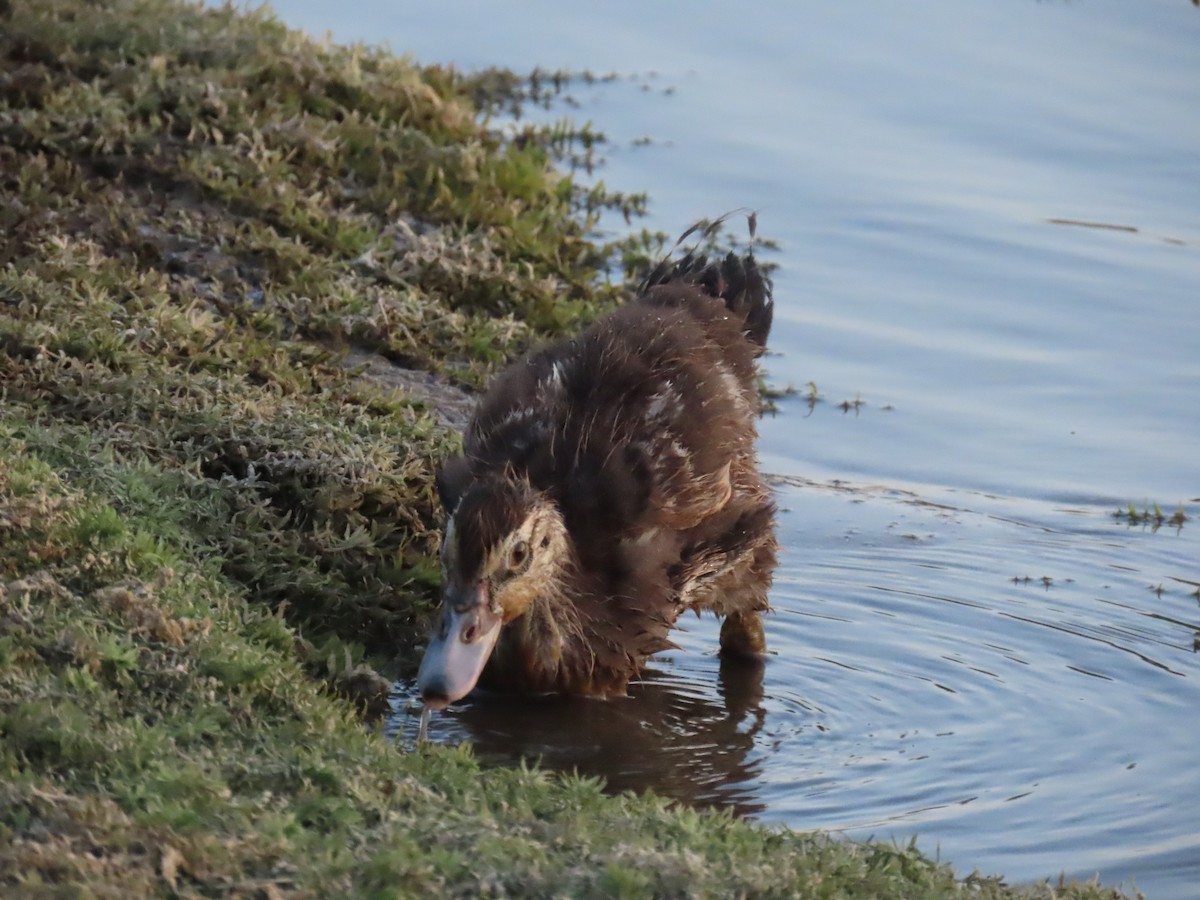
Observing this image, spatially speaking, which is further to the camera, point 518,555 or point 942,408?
point 942,408


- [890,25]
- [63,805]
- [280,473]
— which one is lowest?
[63,805]

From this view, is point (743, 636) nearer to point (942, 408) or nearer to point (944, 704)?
point (944, 704)

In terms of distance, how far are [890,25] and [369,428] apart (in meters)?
10.5

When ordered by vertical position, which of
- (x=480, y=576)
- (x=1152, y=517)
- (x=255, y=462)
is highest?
(x=1152, y=517)

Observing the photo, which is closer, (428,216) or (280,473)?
(280,473)

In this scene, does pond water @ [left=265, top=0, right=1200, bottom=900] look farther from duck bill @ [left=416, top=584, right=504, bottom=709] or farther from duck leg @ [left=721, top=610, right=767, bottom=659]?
duck bill @ [left=416, top=584, right=504, bottom=709]

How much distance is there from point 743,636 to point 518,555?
163 cm

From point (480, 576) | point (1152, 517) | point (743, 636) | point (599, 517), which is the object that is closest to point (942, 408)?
point (1152, 517)

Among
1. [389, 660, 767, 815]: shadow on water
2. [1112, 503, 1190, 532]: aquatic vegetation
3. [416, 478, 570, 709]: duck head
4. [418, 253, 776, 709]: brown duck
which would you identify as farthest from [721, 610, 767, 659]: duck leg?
[1112, 503, 1190, 532]: aquatic vegetation

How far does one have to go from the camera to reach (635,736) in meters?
6.29

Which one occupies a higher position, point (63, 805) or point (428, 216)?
point (428, 216)

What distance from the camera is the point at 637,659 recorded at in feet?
20.9

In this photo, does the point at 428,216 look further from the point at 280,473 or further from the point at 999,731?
the point at 999,731

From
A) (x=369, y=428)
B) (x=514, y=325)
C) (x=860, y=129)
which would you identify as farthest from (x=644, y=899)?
(x=860, y=129)
